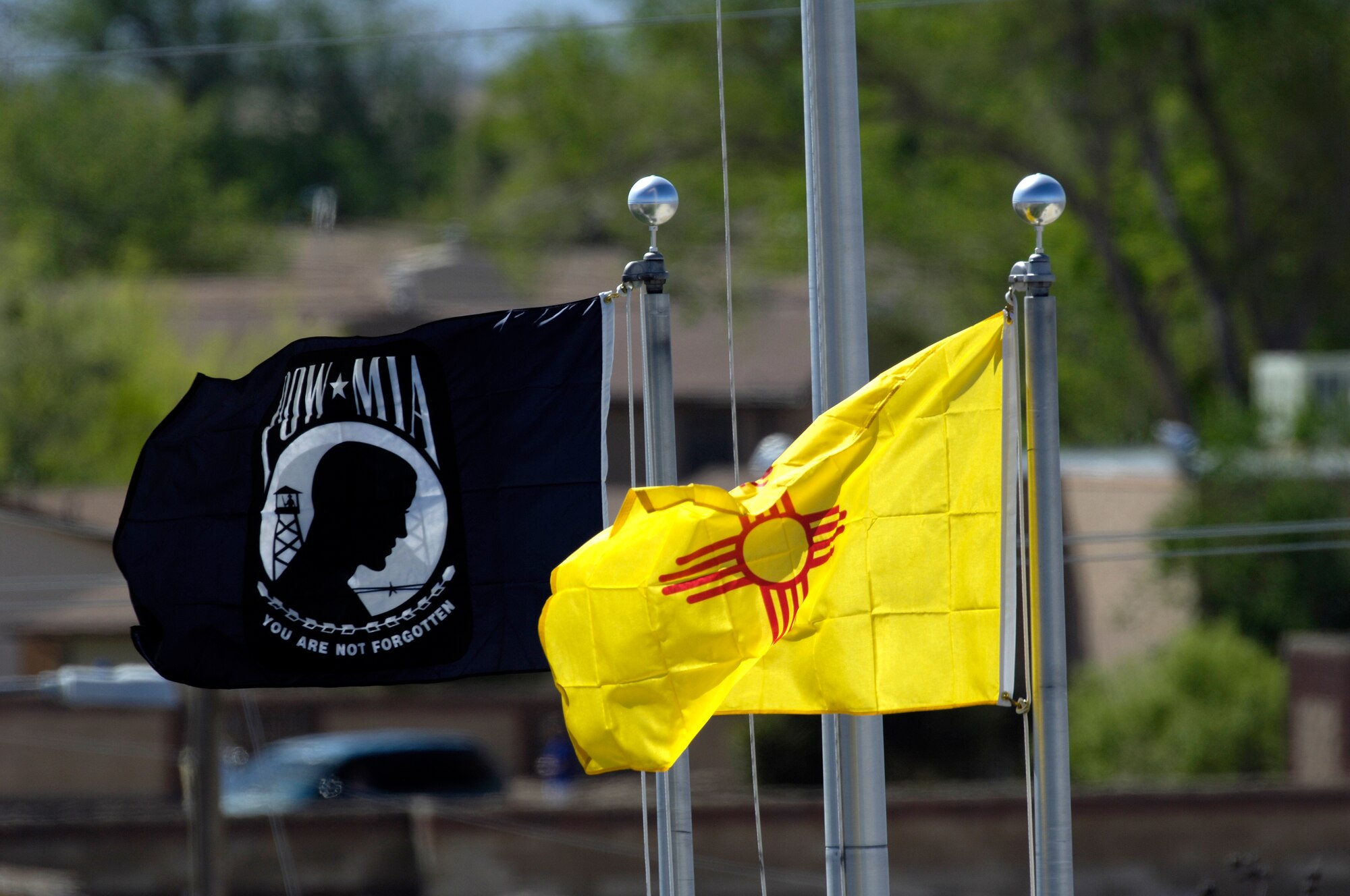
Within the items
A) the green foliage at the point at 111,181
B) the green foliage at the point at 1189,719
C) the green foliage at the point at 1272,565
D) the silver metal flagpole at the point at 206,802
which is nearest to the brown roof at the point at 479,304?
the green foliage at the point at 111,181

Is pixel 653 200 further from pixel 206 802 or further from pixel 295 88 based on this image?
pixel 295 88

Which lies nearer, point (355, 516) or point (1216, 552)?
point (355, 516)

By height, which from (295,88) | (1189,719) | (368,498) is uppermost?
(295,88)

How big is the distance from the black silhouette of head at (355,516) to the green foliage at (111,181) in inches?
1524

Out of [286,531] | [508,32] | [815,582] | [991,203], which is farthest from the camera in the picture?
[991,203]

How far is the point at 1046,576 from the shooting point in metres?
5.73

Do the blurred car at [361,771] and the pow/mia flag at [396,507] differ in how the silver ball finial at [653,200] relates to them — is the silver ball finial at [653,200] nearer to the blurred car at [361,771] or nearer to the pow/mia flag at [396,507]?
the pow/mia flag at [396,507]

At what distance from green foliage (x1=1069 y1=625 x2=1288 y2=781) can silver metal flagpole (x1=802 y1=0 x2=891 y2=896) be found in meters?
15.6

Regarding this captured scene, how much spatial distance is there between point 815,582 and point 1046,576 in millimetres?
759

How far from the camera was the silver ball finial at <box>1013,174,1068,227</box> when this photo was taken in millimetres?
5777

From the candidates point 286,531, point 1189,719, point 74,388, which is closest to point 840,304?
point 286,531

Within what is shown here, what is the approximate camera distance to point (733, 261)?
29891 mm

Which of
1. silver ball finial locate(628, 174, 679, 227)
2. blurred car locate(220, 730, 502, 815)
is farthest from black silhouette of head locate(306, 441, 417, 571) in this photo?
blurred car locate(220, 730, 502, 815)

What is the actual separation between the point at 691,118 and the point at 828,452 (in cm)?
2291
